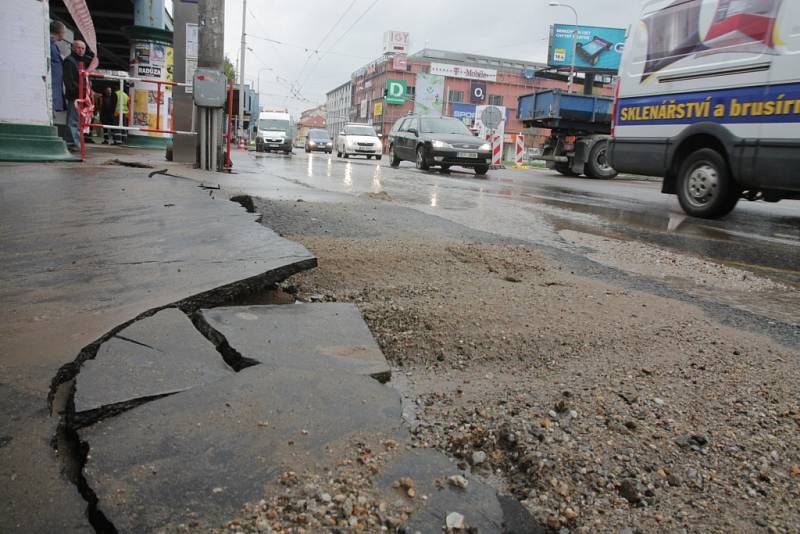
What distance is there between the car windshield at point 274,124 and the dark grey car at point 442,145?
13445mm

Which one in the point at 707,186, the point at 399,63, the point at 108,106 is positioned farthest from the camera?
the point at 399,63

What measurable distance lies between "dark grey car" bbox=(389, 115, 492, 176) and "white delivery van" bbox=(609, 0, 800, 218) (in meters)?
7.10

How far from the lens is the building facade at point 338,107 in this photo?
410 ft

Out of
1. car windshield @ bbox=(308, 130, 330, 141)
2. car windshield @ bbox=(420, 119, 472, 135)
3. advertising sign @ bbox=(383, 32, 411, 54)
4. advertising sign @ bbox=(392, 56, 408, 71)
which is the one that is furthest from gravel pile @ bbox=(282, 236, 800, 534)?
advertising sign @ bbox=(383, 32, 411, 54)

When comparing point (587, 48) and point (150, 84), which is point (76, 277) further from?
point (587, 48)

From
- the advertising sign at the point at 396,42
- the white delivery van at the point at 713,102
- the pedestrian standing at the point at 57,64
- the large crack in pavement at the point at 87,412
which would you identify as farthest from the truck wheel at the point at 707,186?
the advertising sign at the point at 396,42

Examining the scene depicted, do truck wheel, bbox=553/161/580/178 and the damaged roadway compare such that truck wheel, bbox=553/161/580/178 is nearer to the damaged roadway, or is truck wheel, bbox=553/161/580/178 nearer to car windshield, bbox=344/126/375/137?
car windshield, bbox=344/126/375/137

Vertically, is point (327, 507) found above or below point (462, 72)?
below

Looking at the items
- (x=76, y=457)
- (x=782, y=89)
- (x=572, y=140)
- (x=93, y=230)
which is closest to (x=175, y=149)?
(x=93, y=230)

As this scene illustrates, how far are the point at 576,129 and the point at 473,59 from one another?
3540 inches

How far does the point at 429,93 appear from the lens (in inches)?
3243

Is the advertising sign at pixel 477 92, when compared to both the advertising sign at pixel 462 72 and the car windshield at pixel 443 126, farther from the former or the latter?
the car windshield at pixel 443 126

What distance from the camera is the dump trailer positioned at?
17.1 m

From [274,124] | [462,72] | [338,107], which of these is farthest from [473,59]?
[274,124]
